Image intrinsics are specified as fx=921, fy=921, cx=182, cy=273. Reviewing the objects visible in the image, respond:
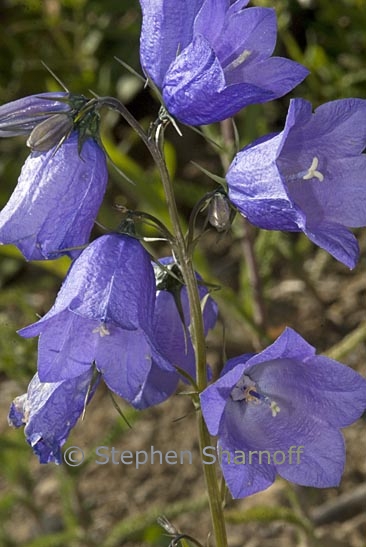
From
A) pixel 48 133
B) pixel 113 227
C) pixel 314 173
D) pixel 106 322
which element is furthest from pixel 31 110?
pixel 113 227

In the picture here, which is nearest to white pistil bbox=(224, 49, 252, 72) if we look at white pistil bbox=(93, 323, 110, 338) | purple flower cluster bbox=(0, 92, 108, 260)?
purple flower cluster bbox=(0, 92, 108, 260)

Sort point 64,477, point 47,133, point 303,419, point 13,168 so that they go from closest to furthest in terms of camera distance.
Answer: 1. point 47,133
2. point 303,419
3. point 64,477
4. point 13,168

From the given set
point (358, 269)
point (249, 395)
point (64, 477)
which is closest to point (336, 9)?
point (358, 269)

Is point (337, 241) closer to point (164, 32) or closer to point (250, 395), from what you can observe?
point (250, 395)

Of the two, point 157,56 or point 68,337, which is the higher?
point 157,56

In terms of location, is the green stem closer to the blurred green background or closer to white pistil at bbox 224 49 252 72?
white pistil at bbox 224 49 252 72

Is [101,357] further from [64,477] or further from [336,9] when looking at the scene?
[336,9]

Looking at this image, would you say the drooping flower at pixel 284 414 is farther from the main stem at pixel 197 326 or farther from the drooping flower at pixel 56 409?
the drooping flower at pixel 56 409
